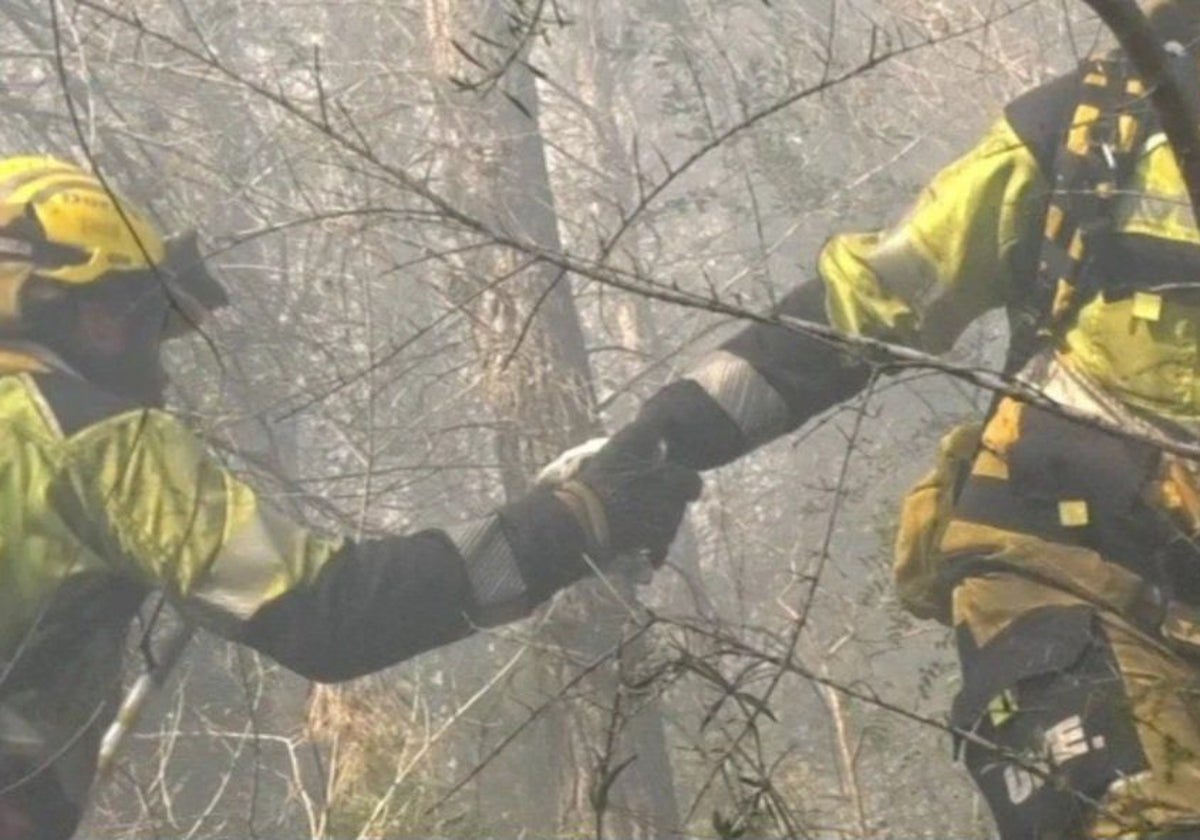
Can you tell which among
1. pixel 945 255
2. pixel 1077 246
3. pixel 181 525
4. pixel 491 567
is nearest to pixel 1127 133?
pixel 1077 246

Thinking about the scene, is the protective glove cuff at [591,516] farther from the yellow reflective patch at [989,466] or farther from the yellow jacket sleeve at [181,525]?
the yellow reflective patch at [989,466]

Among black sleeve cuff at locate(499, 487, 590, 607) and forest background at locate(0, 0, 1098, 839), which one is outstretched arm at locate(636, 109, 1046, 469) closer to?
forest background at locate(0, 0, 1098, 839)

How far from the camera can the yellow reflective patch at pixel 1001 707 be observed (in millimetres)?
2533

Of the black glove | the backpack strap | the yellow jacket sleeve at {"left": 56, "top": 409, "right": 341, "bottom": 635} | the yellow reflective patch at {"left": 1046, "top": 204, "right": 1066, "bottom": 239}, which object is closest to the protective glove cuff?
the black glove

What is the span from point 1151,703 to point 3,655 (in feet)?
6.32

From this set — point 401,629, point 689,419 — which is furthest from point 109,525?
point 689,419

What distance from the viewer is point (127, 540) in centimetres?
311

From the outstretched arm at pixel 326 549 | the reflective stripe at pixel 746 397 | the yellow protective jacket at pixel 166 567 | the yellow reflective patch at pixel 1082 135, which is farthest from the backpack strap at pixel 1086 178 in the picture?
the yellow protective jacket at pixel 166 567

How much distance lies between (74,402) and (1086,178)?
5.69 feet

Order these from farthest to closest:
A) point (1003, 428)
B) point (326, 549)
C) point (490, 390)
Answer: point (490, 390)
point (326, 549)
point (1003, 428)

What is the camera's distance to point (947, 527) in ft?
9.11

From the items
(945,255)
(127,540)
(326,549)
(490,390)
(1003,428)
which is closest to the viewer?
(1003,428)

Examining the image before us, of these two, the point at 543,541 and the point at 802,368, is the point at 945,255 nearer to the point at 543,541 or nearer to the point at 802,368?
the point at 802,368

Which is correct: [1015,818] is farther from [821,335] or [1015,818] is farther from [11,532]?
[11,532]
